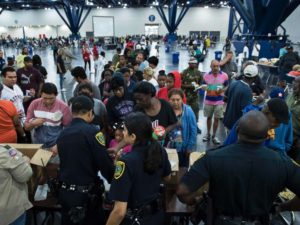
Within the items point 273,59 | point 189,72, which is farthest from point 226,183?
point 273,59

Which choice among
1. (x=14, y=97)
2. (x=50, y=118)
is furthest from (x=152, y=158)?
(x=14, y=97)

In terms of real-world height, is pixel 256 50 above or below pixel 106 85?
above

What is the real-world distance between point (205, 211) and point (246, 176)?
0.52 meters

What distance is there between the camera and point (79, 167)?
2.39 metres

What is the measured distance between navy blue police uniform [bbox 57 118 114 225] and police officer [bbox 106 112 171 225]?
47 cm

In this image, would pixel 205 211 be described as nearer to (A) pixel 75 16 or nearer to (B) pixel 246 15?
(B) pixel 246 15

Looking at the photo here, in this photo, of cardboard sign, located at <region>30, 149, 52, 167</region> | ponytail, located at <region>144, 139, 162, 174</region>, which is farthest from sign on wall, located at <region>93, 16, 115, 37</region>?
ponytail, located at <region>144, 139, 162, 174</region>

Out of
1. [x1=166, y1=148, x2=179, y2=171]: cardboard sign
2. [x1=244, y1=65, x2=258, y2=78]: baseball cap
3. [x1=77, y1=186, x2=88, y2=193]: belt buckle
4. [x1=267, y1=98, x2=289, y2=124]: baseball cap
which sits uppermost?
[x1=244, y1=65, x2=258, y2=78]: baseball cap

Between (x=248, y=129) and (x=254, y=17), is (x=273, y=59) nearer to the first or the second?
(x=254, y=17)

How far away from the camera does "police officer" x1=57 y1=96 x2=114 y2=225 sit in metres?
2.35

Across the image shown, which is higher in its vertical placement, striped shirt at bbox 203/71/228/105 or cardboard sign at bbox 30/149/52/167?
striped shirt at bbox 203/71/228/105

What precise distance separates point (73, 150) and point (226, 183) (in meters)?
1.26

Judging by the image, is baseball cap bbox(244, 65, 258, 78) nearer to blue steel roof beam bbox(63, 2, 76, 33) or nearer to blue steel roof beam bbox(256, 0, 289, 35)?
blue steel roof beam bbox(256, 0, 289, 35)

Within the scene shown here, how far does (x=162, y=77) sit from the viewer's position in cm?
545
